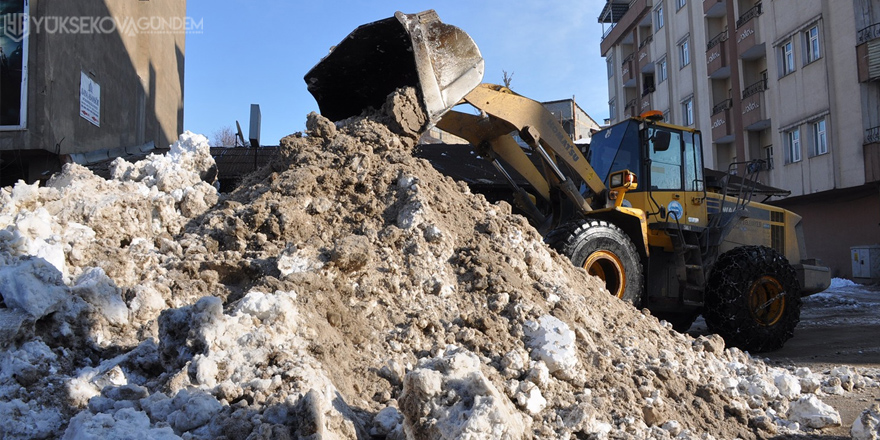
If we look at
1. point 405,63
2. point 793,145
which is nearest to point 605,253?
point 405,63

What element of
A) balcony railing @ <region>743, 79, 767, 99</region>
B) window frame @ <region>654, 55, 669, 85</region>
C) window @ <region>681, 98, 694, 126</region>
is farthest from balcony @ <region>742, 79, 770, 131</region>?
window frame @ <region>654, 55, 669, 85</region>

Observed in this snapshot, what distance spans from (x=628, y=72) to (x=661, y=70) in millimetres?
3499

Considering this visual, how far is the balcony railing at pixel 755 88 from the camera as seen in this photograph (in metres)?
22.4

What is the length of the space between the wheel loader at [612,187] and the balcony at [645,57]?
2471 centimetres

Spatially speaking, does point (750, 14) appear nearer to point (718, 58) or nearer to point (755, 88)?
point (718, 58)

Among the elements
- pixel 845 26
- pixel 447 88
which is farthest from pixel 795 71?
pixel 447 88

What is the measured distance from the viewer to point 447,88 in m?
5.72

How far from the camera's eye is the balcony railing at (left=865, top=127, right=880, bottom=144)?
1722 centimetres

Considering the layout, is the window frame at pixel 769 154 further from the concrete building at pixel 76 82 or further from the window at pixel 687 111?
the concrete building at pixel 76 82

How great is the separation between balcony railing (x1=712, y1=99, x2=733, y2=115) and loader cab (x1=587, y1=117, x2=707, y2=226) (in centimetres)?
1855

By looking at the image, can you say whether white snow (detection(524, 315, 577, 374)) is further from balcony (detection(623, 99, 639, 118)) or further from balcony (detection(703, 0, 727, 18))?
balcony (detection(623, 99, 639, 118))

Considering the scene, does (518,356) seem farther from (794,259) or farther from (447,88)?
(794,259)

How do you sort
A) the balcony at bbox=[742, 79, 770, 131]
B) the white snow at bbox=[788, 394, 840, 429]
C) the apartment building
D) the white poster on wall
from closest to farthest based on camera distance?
1. the white snow at bbox=[788, 394, 840, 429]
2. the white poster on wall
3. the apartment building
4. the balcony at bbox=[742, 79, 770, 131]

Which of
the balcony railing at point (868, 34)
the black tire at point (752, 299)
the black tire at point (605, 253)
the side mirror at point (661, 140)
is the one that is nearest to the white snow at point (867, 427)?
the black tire at point (605, 253)
